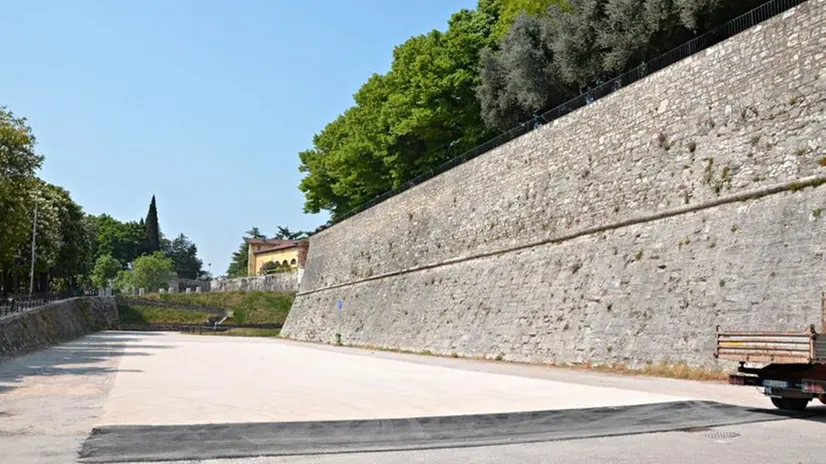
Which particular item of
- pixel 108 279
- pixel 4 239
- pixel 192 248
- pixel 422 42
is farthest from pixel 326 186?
pixel 192 248

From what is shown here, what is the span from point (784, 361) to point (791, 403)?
52.4 inches

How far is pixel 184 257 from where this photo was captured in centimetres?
16712

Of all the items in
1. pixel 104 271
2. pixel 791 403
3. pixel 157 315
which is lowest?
pixel 791 403

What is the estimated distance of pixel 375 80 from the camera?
54.5 metres

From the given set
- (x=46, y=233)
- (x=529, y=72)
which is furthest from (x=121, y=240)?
(x=529, y=72)

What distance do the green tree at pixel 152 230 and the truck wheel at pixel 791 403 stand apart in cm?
14688

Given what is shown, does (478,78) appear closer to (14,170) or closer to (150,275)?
(14,170)

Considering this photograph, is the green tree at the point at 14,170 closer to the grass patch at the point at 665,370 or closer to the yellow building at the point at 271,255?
the grass patch at the point at 665,370

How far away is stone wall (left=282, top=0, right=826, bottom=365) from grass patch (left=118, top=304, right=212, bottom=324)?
44.9m

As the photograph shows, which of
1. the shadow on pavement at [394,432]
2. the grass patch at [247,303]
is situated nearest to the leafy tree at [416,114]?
the grass patch at [247,303]

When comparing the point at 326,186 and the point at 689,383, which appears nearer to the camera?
the point at 689,383

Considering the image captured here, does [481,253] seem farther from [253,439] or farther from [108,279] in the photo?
[108,279]

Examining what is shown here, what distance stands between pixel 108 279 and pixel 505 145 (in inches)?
4530

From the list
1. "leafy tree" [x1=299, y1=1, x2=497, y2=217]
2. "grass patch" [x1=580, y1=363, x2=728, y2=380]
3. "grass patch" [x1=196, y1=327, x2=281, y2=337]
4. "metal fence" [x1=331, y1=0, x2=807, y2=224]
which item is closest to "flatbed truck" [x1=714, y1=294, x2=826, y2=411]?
"grass patch" [x1=580, y1=363, x2=728, y2=380]
